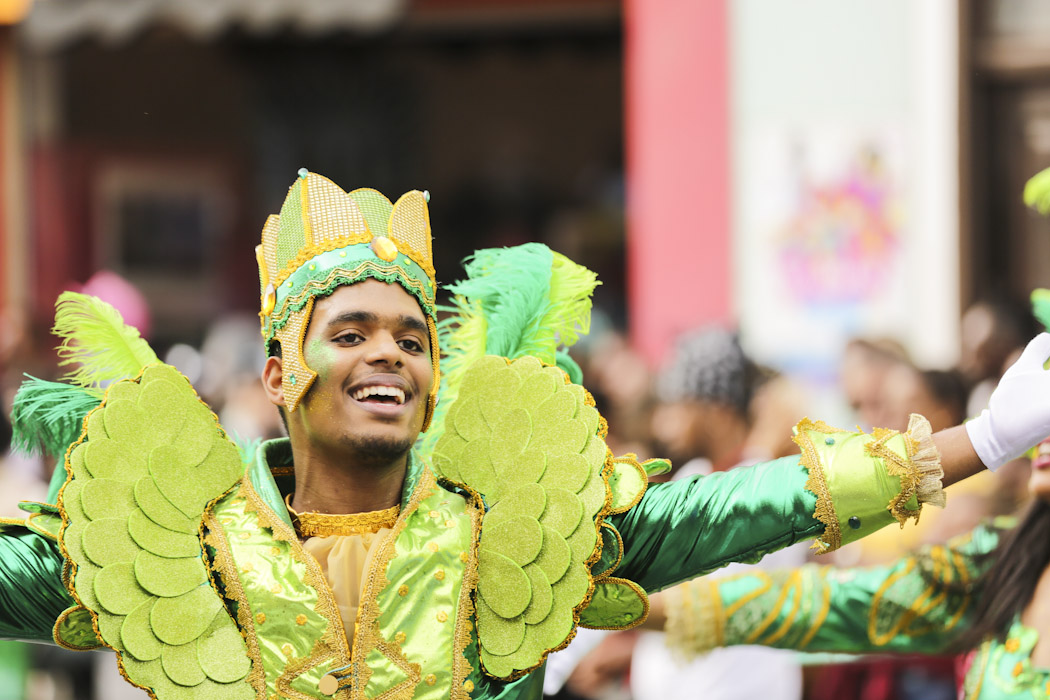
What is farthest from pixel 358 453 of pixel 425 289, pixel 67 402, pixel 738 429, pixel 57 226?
pixel 57 226

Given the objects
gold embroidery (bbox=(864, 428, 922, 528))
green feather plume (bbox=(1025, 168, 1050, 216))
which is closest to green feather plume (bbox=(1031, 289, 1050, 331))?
green feather plume (bbox=(1025, 168, 1050, 216))

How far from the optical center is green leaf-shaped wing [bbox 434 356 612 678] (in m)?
2.35

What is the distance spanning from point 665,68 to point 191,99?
555cm

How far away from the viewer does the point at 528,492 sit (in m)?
2.41

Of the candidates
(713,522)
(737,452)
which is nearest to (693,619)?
(713,522)

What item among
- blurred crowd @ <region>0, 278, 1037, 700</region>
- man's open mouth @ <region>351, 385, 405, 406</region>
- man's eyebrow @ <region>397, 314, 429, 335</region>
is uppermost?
man's eyebrow @ <region>397, 314, 429, 335</region>

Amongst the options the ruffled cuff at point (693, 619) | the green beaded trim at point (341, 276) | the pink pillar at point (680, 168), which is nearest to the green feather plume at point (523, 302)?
the green beaded trim at point (341, 276)

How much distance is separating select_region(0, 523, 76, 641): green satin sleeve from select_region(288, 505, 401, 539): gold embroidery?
419 mm

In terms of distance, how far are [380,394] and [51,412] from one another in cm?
65

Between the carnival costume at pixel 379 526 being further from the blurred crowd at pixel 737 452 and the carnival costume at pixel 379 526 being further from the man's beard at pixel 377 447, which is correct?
the blurred crowd at pixel 737 452

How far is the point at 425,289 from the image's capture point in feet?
8.14

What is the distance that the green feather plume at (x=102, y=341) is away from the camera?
102 inches

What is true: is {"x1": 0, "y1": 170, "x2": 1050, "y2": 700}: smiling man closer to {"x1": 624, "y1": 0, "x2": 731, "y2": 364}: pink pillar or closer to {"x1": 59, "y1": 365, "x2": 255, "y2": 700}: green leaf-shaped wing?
{"x1": 59, "y1": 365, "x2": 255, "y2": 700}: green leaf-shaped wing

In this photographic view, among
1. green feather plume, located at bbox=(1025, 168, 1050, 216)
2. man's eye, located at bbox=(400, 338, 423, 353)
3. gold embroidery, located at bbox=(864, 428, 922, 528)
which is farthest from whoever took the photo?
green feather plume, located at bbox=(1025, 168, 1050, 216)
